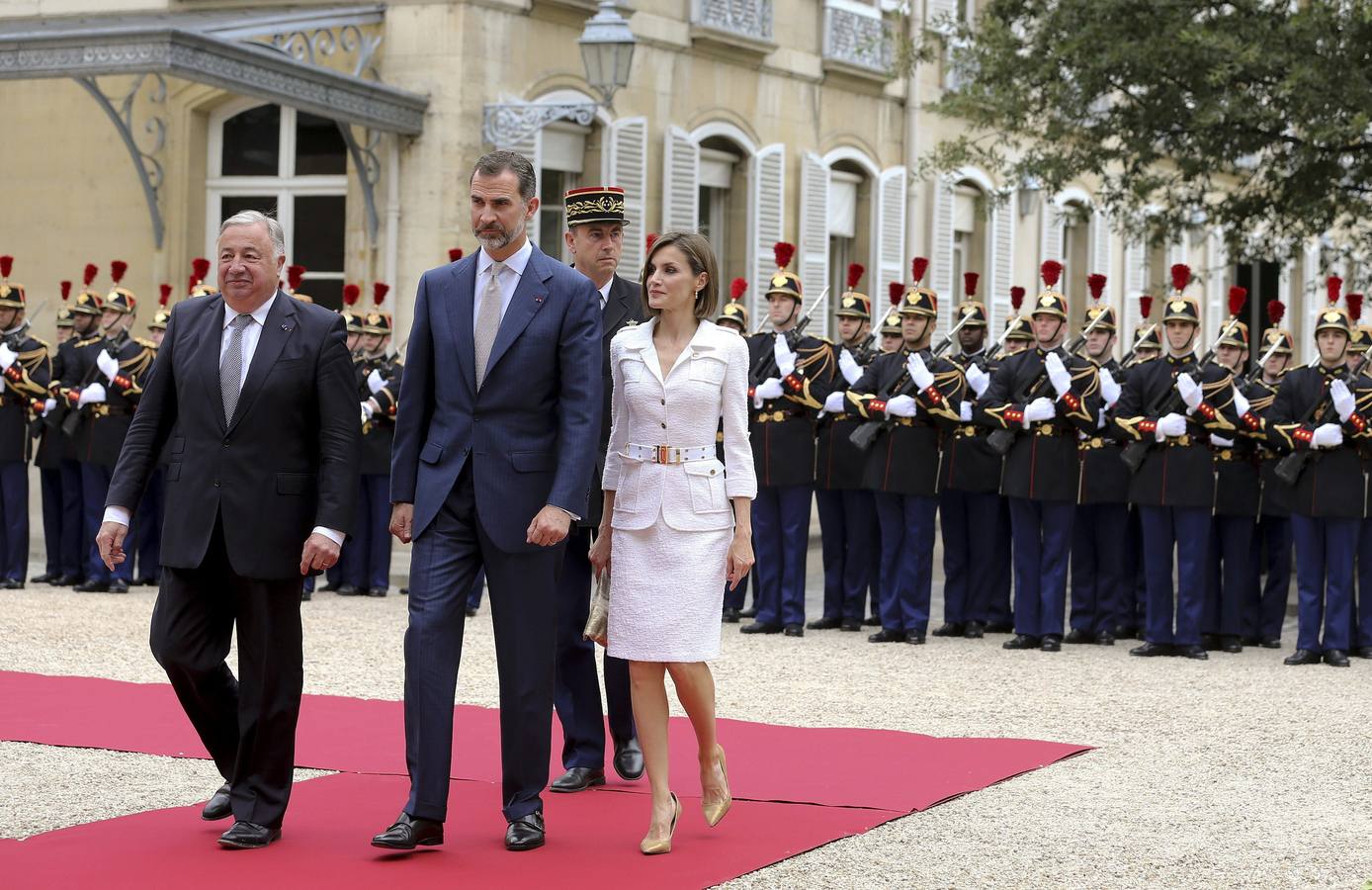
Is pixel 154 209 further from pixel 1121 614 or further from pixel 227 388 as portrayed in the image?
pixel 227 388

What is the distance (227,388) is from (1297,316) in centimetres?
3008

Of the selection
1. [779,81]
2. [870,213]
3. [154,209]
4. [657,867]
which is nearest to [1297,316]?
[870,213]

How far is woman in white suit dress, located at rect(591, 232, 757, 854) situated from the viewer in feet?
22.0

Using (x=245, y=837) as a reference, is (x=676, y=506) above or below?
above

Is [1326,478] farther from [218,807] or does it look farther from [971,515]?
[218,807]

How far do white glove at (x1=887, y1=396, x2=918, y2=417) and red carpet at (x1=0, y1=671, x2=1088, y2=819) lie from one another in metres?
4.14

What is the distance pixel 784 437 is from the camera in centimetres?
1326

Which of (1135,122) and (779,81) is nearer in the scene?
(1135,122)

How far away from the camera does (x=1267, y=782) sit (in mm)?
8117

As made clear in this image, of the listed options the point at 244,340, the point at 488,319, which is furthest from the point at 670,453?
the point at 244,340

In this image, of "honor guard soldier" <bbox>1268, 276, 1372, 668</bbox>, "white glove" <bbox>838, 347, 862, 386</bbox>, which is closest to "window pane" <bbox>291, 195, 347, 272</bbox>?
"white glove" <bbox>838, 347, 862, 386</bbox>

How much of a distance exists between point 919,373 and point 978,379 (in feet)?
1.55

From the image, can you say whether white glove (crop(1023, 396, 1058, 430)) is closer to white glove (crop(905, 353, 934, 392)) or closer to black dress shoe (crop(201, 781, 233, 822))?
white glove (crop(905, 353, 934, 392))

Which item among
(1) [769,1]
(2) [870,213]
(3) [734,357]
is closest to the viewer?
(3) [734,357]
